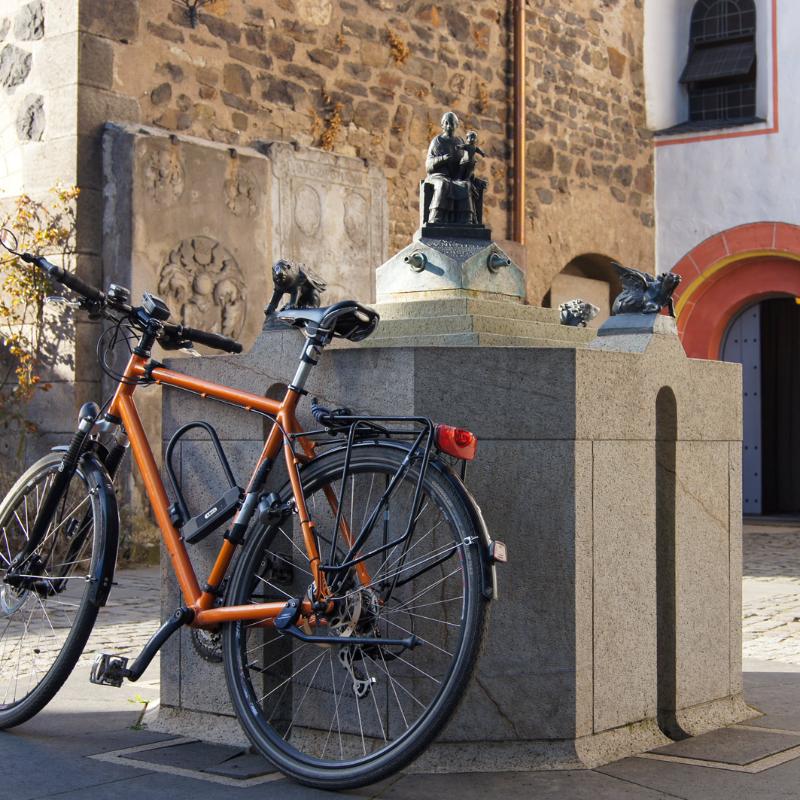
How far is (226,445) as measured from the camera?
157 inches

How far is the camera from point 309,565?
3686 mm

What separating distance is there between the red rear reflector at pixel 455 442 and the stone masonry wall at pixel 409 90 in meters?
6.26

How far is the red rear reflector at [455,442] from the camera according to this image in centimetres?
330

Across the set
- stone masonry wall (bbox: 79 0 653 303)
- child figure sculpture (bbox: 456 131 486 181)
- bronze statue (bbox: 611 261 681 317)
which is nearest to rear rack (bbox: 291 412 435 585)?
bronze statue (bbox: 611 261 681 317)

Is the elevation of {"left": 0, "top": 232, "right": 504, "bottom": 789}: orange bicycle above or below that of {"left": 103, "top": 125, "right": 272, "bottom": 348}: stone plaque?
below

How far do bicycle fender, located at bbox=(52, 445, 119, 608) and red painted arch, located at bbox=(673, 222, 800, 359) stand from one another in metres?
10.9

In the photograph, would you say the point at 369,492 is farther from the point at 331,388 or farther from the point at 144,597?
the point at 144,597

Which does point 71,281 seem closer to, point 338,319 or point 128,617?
point 338,319

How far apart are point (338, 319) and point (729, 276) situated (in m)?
11.6

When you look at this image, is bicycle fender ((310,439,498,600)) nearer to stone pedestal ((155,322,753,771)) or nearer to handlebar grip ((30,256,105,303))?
stone pedestal ((155,322,753,771))

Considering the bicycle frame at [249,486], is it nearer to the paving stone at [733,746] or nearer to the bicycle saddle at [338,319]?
the bicycle saddle at [338,319]

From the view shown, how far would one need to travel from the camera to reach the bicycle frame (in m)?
3.48

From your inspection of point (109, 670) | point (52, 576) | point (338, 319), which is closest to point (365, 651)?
point (109, 670)

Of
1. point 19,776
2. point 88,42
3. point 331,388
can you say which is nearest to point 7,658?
point 19,776
